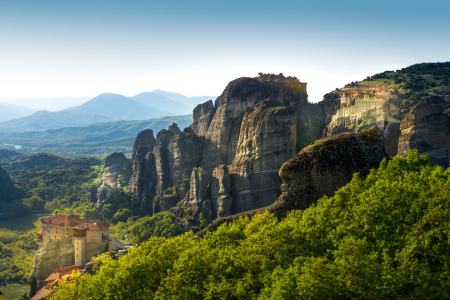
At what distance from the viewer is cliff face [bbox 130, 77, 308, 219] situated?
82375 millimetres

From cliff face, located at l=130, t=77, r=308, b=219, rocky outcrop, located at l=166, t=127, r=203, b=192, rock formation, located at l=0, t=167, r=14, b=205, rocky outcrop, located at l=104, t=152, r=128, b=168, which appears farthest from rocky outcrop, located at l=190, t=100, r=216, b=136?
rock formation, located at l=0, t=167, r=14, b=205

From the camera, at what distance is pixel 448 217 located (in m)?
18.7

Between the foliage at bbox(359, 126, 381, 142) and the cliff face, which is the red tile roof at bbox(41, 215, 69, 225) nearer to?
the cliff face

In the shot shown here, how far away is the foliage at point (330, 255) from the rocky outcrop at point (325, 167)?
4306 mm

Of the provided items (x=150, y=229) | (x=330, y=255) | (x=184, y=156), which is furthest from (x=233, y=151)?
(x=330, y=255)

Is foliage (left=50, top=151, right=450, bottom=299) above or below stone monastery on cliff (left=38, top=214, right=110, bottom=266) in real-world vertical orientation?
above

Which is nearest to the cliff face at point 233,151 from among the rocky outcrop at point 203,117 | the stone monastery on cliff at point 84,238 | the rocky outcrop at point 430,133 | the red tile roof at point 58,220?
the rocky outcrop at point 203,117

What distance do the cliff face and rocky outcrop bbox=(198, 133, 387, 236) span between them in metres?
45.6

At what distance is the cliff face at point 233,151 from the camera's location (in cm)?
8238

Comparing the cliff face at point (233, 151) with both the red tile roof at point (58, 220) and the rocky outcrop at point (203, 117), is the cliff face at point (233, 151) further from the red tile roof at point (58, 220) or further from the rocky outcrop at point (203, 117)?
the red tile roof at point (58, 220)

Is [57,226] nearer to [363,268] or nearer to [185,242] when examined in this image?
[185,242]

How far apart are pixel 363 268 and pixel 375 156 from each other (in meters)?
17.4

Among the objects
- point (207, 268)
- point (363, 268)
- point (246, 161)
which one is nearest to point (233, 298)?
point (207, 268)

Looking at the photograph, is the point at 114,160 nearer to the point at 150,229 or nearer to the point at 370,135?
the point at 150,229
